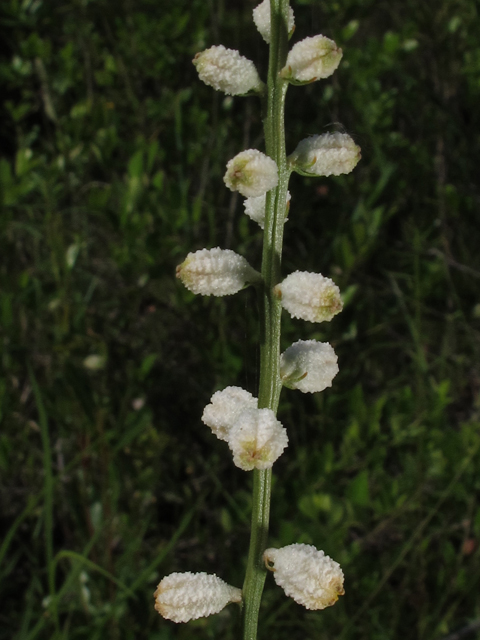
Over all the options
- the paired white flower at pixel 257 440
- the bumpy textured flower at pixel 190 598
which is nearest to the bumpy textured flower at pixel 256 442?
the paired white flower at pixel 257 440

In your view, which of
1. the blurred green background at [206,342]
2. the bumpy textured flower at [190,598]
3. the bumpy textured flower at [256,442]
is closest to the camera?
the bumpy textured flower at [256,442]

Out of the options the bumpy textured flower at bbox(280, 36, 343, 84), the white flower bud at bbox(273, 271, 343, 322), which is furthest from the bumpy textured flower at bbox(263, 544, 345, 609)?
the bumpy textured flower at bbox(280, 36, 343, 84)

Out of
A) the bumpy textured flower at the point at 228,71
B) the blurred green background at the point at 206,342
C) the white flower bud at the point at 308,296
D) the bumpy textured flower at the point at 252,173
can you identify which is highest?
the bumpy textured flower at the point at 228,71

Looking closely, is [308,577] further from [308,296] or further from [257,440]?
[308,296]

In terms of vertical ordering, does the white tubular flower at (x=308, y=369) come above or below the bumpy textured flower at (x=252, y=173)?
below

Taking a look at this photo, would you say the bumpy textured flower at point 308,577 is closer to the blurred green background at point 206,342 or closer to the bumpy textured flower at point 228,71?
the bumpy textured flower at point 228,71

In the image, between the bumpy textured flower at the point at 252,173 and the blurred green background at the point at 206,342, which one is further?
the blurred green background at the point at 206,342

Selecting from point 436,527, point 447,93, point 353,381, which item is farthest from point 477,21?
point 436,527

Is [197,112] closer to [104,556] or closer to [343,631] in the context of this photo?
[104,556]
